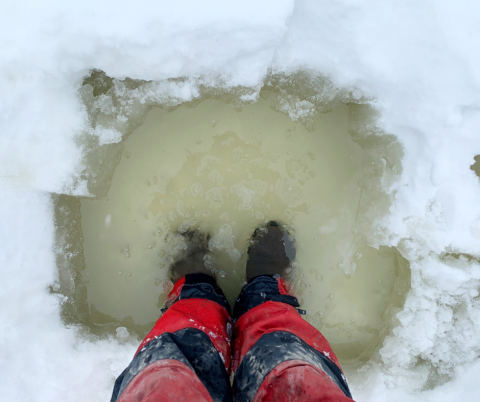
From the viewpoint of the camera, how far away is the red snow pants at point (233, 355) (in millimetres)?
1012

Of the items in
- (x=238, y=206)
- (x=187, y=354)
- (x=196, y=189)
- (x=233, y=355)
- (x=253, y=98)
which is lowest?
(x=233, y=355)

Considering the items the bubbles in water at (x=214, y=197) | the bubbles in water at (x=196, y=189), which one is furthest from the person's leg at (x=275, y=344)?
the bubbles in water at (x=196, y=189)

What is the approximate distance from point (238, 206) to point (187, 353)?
88 centimetres

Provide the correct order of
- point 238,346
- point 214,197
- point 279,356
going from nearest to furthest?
point 279,356 → point 238,346 → point 214,197

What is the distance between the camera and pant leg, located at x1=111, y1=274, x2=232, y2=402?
992 mm

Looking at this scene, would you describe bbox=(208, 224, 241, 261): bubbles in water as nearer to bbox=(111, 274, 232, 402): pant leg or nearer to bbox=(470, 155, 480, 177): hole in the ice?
bbox=(111, 274, 232, 402): pant leg

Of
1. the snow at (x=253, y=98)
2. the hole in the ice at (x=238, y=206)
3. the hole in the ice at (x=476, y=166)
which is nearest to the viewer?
the snow at (x=253, y=98)

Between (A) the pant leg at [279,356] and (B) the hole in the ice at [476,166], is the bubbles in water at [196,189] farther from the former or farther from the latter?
(B) the hole in the ice at [476,166]

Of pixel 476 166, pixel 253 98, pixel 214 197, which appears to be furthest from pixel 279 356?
pixel 476 166

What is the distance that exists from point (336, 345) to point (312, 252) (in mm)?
609

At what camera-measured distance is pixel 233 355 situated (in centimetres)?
154

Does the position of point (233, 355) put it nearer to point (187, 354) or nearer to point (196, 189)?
point (187, 354)

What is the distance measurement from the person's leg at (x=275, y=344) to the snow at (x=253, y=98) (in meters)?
0.66

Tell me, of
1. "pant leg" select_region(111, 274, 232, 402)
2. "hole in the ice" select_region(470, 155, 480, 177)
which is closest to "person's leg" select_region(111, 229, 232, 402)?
"pant leg" select_region(111, 274, 232, 402)
